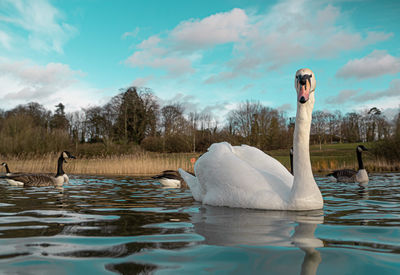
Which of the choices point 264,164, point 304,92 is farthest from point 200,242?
point 264,164

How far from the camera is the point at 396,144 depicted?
2102cm

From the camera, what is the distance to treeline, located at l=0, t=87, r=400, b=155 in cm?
2727

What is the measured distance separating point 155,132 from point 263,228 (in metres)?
46.0

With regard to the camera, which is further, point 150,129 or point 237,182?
point 150,129

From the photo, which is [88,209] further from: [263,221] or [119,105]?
[119,105]

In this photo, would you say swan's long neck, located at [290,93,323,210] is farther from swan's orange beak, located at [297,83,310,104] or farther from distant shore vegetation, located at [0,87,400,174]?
distant shore vegetation, located at [0,87,400,174]

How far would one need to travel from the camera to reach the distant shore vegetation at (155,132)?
24531 mm

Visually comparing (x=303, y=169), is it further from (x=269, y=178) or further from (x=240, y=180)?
(x=240, y=180)

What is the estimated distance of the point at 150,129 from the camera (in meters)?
49.6

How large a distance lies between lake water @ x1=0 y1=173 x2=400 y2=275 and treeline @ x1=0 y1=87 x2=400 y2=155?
67.1ft

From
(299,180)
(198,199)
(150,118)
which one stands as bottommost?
(198,199)

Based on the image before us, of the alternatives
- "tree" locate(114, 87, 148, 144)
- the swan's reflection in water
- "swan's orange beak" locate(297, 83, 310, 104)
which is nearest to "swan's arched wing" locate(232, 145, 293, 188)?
the swan's reflection in water

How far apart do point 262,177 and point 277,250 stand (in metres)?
2.39

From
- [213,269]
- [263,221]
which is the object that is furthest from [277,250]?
[263,221]
